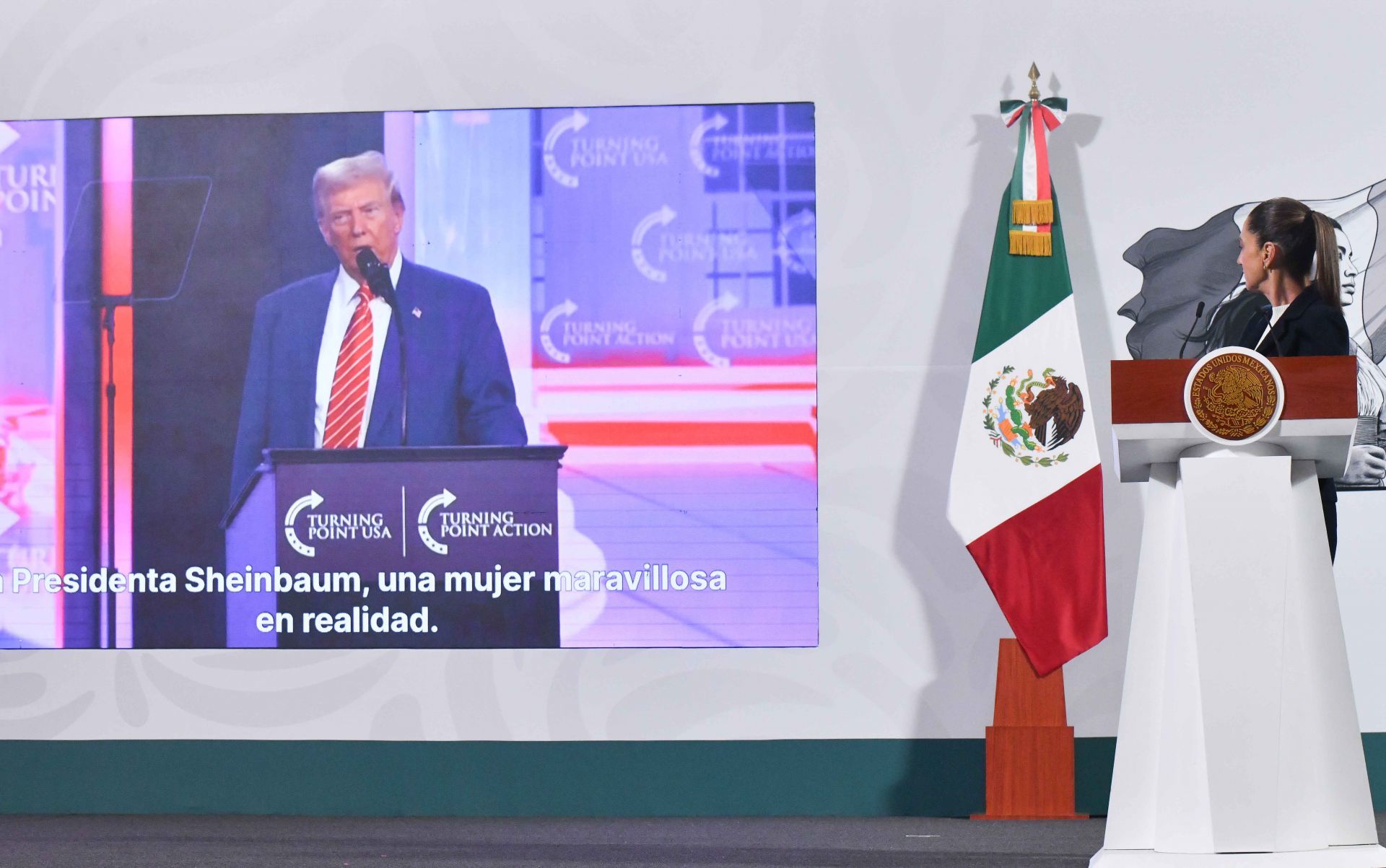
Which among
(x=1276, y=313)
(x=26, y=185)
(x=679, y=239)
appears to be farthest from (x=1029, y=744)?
(x=26, y=185)

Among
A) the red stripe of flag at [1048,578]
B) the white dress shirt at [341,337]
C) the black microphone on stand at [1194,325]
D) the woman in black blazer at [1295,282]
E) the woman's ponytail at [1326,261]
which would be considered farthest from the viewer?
the white dress shirt at [341,337]

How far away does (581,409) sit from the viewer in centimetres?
416

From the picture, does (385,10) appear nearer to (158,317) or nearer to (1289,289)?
(158,317)

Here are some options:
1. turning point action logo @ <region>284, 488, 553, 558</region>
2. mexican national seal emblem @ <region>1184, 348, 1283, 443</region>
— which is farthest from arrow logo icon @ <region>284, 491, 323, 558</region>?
mexican national seal emblem @ <region>1184, 348, 1283, 443</region>

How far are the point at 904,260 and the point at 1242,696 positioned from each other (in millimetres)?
1950

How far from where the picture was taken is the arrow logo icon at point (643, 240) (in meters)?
4.17

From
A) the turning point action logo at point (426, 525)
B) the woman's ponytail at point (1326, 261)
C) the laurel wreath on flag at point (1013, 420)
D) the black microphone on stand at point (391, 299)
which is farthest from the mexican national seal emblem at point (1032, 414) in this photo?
the black microphone on stand at point (391, 299)

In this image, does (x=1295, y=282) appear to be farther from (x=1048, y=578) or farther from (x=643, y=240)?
(x=643, y=240)

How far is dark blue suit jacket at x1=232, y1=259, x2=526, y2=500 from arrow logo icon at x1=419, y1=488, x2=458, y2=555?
0.16m

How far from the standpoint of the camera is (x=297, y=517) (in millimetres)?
4199

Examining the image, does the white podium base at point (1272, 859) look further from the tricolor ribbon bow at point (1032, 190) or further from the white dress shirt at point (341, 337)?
→ the white dress shirt at point (341, 337)

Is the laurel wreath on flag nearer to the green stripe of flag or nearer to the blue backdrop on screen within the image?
the green stripe of flag

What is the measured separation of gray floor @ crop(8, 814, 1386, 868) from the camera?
3.52m

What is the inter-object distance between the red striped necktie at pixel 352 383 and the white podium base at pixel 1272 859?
2.60 meters
